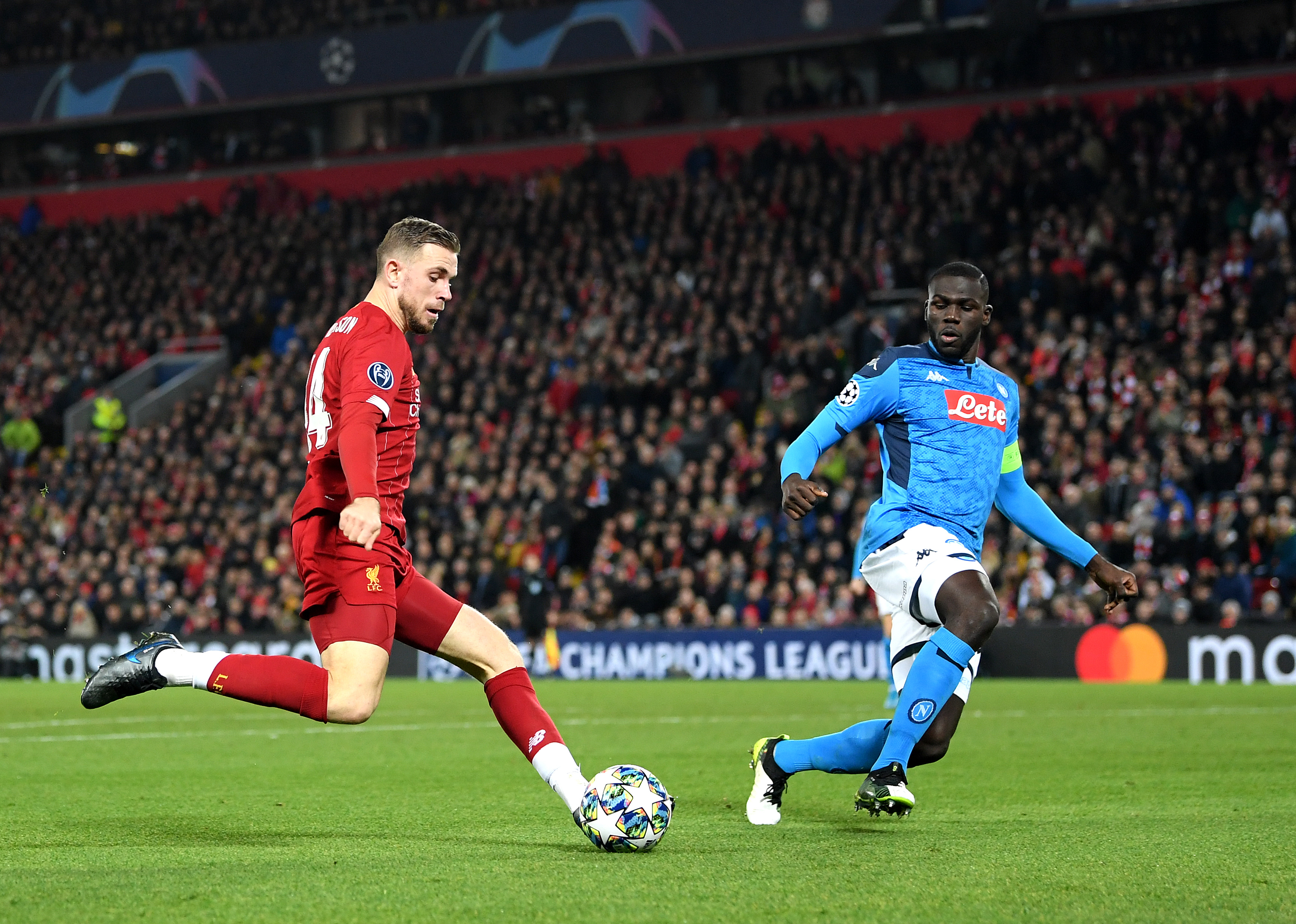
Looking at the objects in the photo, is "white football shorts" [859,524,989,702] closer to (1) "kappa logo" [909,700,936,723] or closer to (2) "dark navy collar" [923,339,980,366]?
(1) "kappa logo" [909,700,936,723]

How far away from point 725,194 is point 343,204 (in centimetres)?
894

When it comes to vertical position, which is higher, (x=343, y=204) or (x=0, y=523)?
(x=343, y=204)

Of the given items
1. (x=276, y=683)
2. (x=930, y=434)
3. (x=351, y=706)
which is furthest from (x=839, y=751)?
(x=276, y=683)

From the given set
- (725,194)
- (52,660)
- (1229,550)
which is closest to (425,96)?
(725,194)

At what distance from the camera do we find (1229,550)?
18.7 metres

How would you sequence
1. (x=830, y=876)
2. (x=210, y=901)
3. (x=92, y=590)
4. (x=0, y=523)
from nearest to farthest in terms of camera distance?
(x=210, y=901) < (x=830, y=876) < (x=92, y=590) < (x=0, y=523)

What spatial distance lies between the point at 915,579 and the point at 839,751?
0.75 meters

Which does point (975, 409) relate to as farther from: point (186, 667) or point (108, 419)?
point (108, 419)

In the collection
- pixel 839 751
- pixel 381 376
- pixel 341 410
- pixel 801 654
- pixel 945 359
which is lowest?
pixel 801 654

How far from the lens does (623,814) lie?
18.9 feet

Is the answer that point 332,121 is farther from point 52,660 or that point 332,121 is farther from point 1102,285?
point 1102,285

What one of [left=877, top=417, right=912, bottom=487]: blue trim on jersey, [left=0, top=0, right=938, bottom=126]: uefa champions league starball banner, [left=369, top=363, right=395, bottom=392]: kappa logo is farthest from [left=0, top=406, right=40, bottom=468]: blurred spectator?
[left=369, top=363, right=395, bottom=392]: kappa logo

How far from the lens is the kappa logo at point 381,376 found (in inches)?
223

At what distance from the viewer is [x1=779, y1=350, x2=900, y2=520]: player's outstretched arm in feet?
20.5
